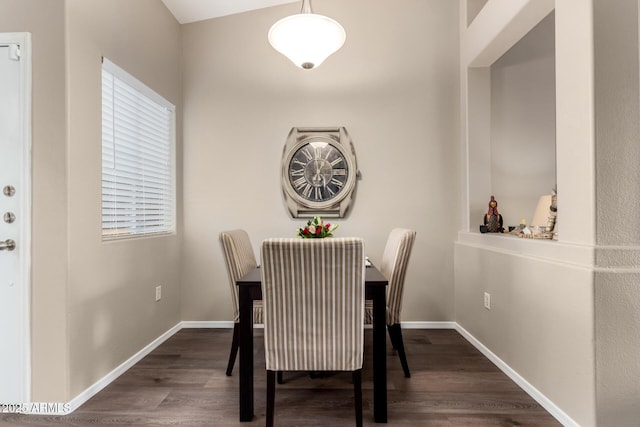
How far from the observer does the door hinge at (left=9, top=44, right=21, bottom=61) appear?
75.9 inches

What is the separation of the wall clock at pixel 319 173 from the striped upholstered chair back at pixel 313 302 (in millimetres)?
1759

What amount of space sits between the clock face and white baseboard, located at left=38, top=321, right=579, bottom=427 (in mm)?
1410

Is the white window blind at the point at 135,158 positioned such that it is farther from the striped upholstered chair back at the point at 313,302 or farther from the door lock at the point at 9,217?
the striped upholstered chair back at the point at 313,302

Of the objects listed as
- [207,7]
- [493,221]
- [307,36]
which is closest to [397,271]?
[493,221]

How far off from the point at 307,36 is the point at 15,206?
184cm

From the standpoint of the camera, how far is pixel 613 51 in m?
1.66

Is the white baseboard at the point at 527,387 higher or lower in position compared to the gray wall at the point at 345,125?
lower

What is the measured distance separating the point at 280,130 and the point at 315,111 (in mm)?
374

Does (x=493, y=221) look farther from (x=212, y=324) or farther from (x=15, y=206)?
(x=15, y=206)

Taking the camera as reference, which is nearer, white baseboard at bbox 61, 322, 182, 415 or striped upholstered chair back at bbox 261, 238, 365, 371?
striped upholstered chair back at bbox 261, 238, 365, 371

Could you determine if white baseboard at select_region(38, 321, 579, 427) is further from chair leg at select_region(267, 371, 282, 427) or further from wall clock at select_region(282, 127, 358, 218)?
wall clock at select_region(282, 127, 358, 218)

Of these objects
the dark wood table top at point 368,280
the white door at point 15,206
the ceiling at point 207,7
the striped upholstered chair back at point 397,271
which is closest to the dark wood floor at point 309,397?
the white door at point 15,206

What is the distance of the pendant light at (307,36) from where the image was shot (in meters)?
2.05

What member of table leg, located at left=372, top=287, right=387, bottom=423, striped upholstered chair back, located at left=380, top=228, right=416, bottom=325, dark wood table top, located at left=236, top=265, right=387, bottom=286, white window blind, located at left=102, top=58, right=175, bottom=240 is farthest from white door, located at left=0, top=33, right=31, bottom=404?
striped upholstered chair back, located at left=380, top=228, right=416, bottom=325
